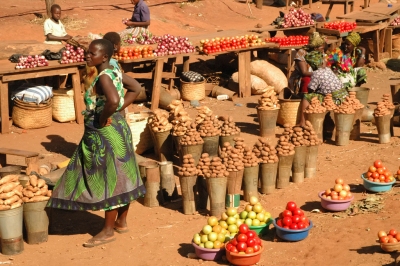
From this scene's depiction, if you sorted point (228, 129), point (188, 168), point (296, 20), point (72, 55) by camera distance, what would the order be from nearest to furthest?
point (188, 168), point (228, 129), point (72, 55), point (296, 20)

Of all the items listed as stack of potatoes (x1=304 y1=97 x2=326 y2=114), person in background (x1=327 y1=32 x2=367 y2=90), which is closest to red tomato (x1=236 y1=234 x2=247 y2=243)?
stack of potatoes (x1=304 y1=97 x2=326 y2=114)

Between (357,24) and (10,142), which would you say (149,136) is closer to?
(10,142)

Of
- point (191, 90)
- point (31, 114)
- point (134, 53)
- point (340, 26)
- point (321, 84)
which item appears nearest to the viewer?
point (321, 84)

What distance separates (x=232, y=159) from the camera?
27.2ft

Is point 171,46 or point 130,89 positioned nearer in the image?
point 130,89

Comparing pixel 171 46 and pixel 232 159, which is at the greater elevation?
pixel 171 46

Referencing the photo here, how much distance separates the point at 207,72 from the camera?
16.1 meters

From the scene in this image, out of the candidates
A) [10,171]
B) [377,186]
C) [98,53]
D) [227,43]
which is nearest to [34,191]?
[10,171]

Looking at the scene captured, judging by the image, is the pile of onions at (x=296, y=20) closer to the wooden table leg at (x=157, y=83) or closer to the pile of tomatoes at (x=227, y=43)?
the pile of tomatoes at (x=227, y=43)

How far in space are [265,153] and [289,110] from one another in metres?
3.24

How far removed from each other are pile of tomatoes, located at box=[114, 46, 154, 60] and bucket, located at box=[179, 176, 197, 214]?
16.7 feet

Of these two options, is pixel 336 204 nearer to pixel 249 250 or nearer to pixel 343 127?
pixel 249 250

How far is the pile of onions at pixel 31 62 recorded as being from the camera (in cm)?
1157

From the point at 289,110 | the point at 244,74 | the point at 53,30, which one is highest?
the point at 53,30
